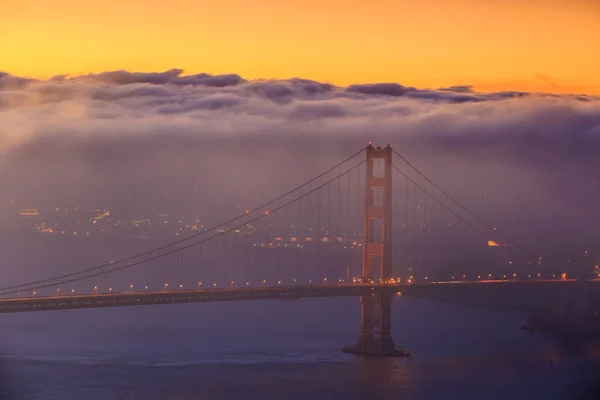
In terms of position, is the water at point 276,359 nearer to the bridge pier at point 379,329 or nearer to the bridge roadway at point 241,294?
the bridge pier at point 379,329

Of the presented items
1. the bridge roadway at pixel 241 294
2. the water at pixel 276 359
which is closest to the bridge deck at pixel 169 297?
the bridge roadway at pixel 241 294

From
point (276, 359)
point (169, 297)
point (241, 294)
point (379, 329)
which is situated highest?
point (241, 294)

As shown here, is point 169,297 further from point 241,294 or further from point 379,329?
point 379,329

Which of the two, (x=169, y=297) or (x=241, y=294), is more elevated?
(x=241, y=294)

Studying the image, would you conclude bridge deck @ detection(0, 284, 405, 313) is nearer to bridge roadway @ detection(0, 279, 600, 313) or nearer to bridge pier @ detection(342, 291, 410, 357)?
bridge roadway @ detection(0, 279, 600, 313)

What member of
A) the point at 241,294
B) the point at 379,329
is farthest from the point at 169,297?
the point at 379,329

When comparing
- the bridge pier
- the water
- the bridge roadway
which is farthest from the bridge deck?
the water

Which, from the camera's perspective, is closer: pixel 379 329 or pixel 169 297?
pixel 169 297

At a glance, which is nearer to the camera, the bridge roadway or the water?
the water

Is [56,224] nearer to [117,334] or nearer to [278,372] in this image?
[117,334]
